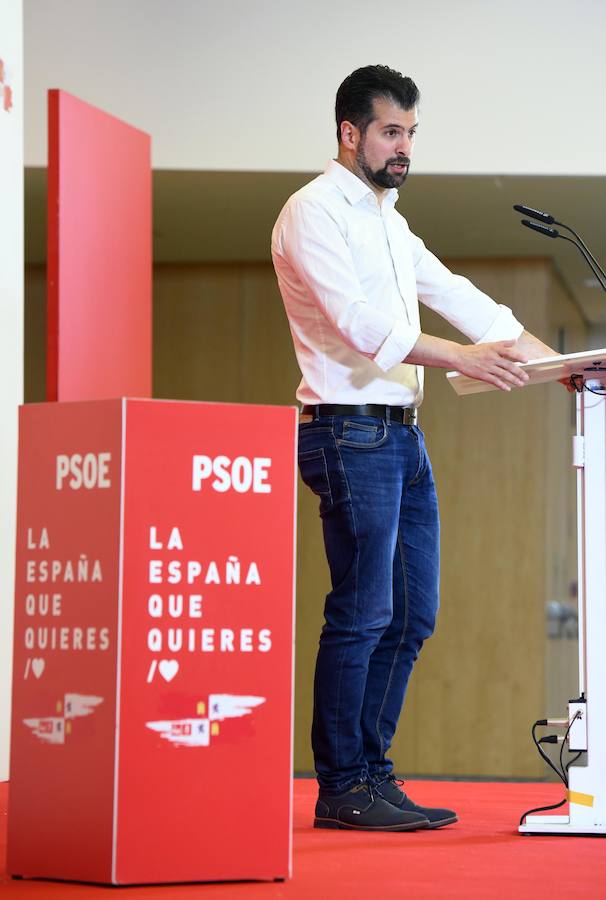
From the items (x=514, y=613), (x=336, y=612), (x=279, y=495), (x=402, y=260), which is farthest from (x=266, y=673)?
(x=514, y=613)

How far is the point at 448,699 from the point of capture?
6.09 m

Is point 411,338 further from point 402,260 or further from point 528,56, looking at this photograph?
point 528,56

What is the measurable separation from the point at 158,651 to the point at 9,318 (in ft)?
5.59

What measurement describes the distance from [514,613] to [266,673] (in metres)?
4.46

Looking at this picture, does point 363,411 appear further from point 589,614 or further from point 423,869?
point 423,869

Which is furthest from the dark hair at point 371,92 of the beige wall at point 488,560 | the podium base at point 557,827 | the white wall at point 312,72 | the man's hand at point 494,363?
the beige wall at point 488,560

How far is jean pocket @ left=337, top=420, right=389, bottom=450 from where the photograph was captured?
7.41 feet

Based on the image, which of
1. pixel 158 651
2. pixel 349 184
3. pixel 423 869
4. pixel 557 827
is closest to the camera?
pixel 158 651

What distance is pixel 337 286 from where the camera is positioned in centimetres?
223

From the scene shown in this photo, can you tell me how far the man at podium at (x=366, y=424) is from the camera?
221 centimetres

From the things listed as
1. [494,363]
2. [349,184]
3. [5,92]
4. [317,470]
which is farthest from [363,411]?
[5,92]

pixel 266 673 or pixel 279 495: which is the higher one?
pixel 279 495

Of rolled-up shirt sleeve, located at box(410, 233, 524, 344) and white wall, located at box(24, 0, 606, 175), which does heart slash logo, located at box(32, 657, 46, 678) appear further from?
white wall, located at box(24, 0, 606, 175)

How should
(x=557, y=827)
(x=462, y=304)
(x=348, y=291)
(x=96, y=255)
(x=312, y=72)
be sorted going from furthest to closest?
1. (x=312, y=72)
2. (x=96, y=255)
3. (x=462, y=304)
4. (x=348, y=291)
5. (x=557, y=827)
